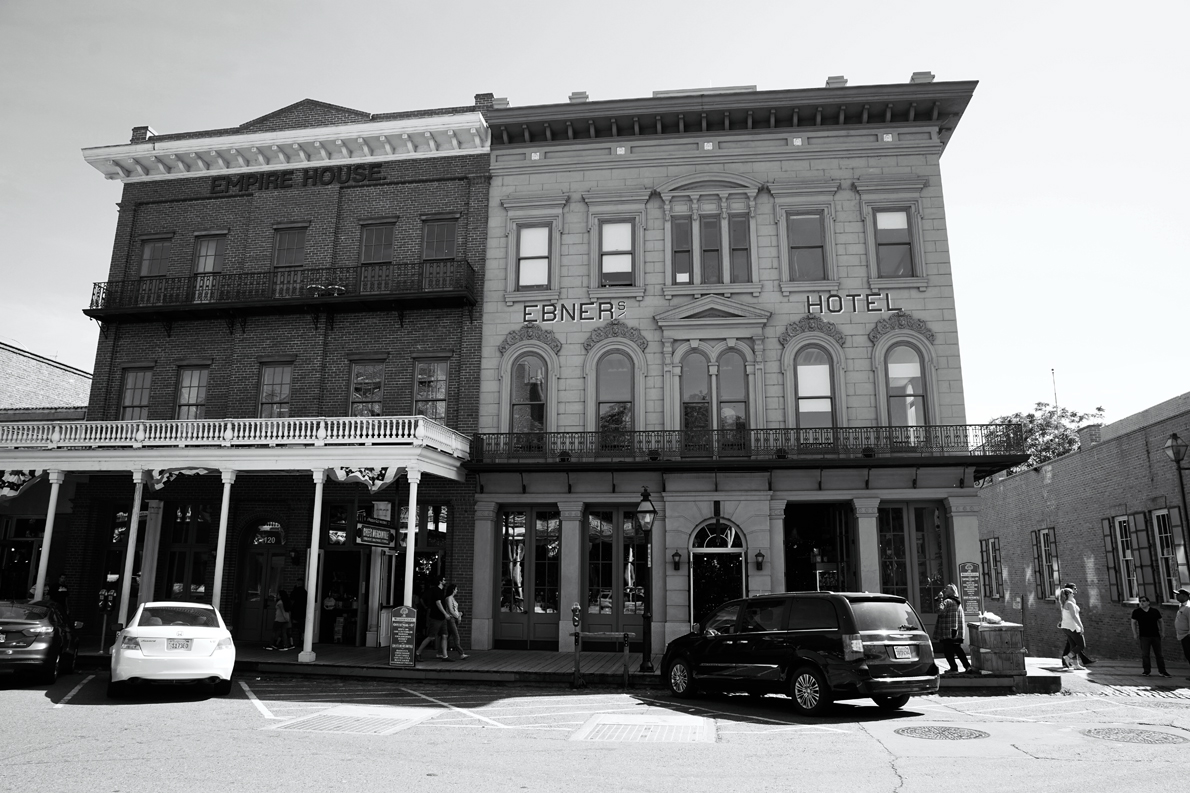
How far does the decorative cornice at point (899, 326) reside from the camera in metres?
21.0

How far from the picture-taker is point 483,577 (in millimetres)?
20781

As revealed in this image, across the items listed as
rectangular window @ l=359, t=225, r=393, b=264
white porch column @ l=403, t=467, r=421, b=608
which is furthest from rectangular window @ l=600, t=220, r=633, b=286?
white porch column @ l=403, t=467, r=421, b=608

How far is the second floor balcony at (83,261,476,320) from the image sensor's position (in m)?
22.2

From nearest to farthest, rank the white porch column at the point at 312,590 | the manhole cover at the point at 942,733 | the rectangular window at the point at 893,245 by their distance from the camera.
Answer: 1. the manhole cover at the point at 942,733
2. the white porch column at the point at 312,590
3. the rectangular window at the point at 893,245

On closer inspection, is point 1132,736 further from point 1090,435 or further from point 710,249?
point 1090,435

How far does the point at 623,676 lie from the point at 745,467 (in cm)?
657

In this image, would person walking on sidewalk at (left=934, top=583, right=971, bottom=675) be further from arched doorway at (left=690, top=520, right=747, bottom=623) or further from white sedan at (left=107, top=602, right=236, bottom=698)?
white sedan at (left=107, top=602, right=236, bottom=698)

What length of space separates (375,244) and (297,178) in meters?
3.23

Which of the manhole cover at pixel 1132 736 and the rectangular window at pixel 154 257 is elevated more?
the rectangular window at pixel 154 257

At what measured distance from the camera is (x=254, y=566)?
22188 mm

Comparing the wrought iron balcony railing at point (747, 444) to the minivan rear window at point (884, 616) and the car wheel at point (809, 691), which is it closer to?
the minivan rear window at point (884, 616)

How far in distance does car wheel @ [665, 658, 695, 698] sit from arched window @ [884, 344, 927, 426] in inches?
385

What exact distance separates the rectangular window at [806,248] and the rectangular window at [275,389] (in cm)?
1364

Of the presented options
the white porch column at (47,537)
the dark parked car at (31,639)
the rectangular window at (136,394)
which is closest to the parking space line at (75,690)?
the dark parked car at (31,639)
